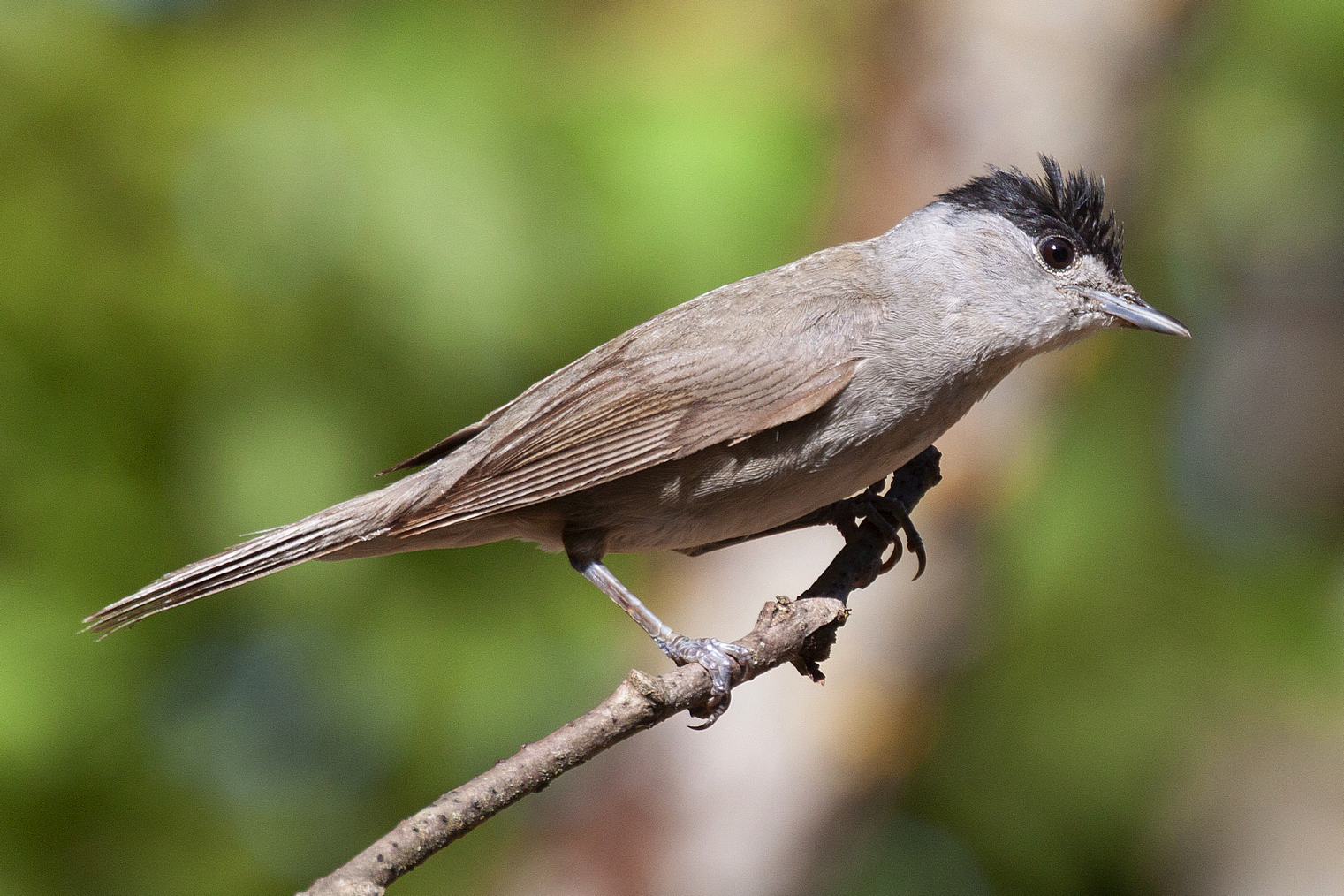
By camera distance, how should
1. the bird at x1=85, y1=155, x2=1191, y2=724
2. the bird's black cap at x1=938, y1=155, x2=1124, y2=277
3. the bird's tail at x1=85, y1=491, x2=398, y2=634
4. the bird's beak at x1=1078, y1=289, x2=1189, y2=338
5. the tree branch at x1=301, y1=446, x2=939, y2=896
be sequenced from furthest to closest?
the bird's black cap at x1=938, y1=155, x2=1124, y2=277
the bird's beak at x1=1078, y1=289, x2=1189, y2=338
the bird at x1=85, y1=155, x2=1191, y2=724
the bird's tail at x1=85, y1=491, x2=398, y2=634
the tree branch at x1=301, y1=446, x2=939, y2=896

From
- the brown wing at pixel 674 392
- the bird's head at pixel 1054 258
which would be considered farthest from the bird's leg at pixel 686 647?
the bird's head at pixel 1054 258

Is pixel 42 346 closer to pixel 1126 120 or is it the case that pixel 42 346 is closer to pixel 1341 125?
pixel 1126 120

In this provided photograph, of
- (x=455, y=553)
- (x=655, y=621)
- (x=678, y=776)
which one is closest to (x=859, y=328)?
(x=655, y=621)

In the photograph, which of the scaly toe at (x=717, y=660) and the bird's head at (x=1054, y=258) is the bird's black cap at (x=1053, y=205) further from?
the scaly toe at (x=717, y=660)

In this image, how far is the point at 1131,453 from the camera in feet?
20.0

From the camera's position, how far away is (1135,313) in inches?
147

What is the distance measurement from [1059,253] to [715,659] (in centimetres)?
174

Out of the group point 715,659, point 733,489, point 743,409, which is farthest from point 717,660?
point 743,409

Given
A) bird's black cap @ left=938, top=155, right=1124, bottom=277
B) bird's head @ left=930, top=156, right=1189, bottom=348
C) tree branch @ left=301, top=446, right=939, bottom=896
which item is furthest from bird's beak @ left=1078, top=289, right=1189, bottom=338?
tree branch @ left=301, top=446, right=939, bottom=896

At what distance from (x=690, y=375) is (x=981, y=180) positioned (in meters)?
1.28

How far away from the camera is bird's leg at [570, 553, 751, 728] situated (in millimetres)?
3203

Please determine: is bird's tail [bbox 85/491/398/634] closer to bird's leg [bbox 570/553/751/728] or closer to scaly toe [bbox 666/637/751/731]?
bird's leg [bbox 570/553/751/728]

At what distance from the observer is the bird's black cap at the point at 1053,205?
3836 millimetres

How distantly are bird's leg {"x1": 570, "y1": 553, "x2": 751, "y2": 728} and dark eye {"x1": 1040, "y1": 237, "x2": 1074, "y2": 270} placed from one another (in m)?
1.63
